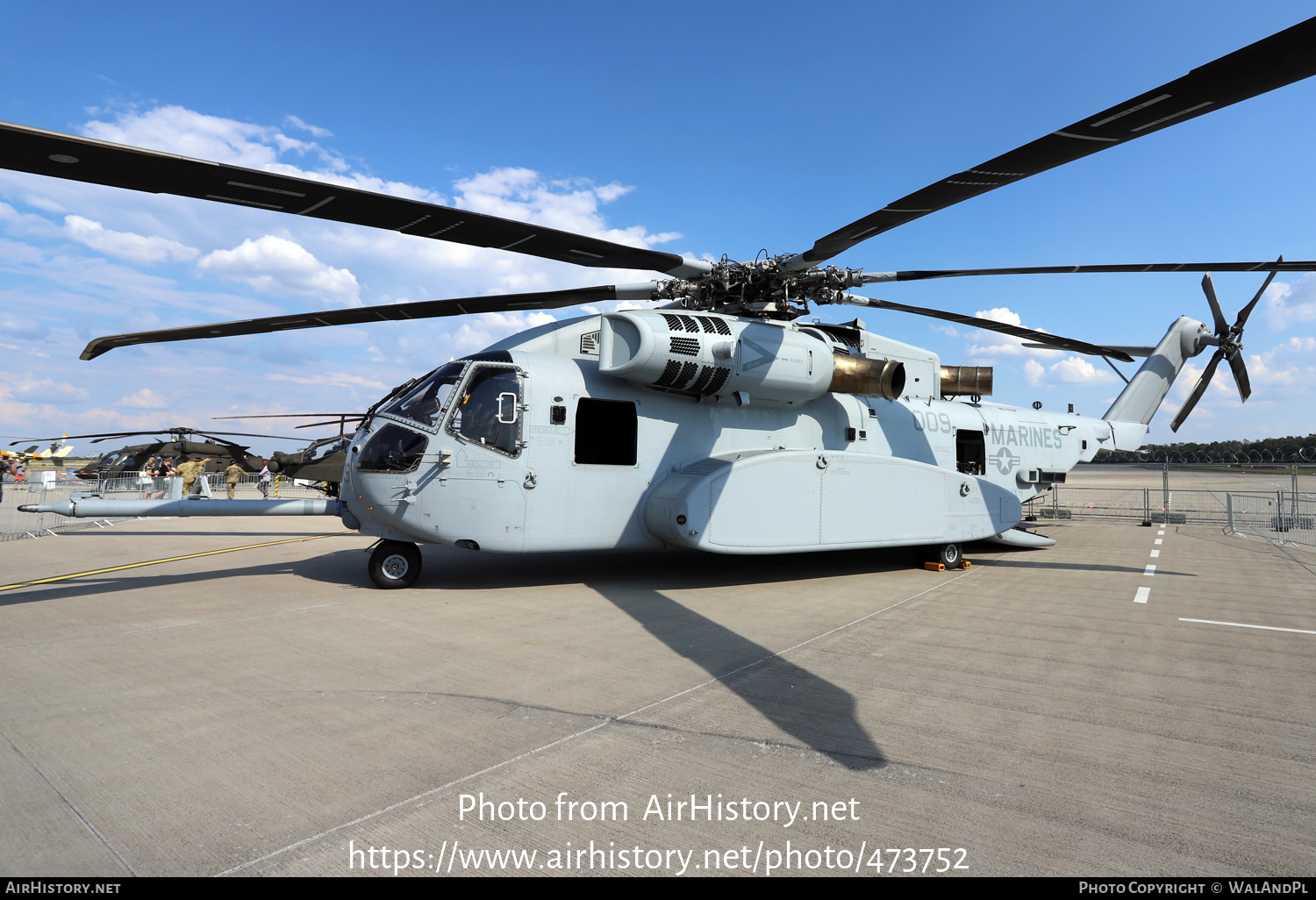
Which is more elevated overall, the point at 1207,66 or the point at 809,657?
the point at 1207,66

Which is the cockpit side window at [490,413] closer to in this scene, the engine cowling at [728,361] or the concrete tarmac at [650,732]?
the engine cowling at [728,361]

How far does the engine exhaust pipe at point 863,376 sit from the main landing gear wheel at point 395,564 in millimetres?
6203

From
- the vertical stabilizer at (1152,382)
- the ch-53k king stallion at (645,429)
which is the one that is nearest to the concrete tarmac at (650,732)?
the ch-53k king stallion at (645,429)

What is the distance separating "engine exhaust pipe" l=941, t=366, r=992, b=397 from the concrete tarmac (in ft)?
16.4

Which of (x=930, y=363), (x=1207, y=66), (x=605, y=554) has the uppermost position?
(x=1207, y=66)

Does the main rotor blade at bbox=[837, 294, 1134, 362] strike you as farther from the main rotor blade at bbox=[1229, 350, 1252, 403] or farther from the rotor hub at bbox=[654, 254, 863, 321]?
the main rotor blade at bbox=[1229, 350, 1252, 403]

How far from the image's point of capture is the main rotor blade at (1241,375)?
13.5 m

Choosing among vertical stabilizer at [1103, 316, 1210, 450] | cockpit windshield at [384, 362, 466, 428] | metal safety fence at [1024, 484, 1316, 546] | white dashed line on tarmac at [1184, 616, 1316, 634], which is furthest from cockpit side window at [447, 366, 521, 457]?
vertical stabilizer at [1103, 316, 1210, 450]

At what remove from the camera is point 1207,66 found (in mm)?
3711

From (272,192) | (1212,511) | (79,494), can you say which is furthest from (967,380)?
(79,494)
